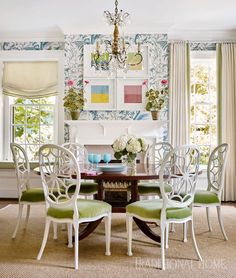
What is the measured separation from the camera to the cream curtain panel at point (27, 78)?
6.47 m

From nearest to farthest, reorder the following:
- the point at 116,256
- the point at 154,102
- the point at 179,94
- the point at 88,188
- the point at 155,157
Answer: the point at 116,256 < the point at 88,188 < the point at 155,157 < the point at 154,102 < the point at 179,94

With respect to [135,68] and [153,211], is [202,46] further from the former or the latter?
[153,211]

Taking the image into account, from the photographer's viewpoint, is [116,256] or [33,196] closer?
[116,256]

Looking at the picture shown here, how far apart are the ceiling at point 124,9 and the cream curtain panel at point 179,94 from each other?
31 centimetres

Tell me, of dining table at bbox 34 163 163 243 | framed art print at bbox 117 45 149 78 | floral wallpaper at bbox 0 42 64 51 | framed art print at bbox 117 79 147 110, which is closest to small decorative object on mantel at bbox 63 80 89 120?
framed art print at bbox 117 79 147 110

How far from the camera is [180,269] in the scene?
118 inches

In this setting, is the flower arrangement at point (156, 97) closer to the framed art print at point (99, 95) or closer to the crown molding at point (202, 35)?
the framed art print at point (99, 95)

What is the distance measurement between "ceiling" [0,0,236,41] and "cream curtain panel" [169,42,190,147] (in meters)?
0.31

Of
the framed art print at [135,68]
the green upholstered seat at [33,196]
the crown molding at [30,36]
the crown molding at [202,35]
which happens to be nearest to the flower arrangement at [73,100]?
the framed art print at [135,68]

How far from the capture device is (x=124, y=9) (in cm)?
525

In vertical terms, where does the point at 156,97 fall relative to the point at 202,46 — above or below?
below

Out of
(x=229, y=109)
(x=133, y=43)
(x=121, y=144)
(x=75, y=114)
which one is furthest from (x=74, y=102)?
(x=229, y=109)

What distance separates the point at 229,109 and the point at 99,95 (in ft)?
6.88

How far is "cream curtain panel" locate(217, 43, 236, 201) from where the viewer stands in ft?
20.1
